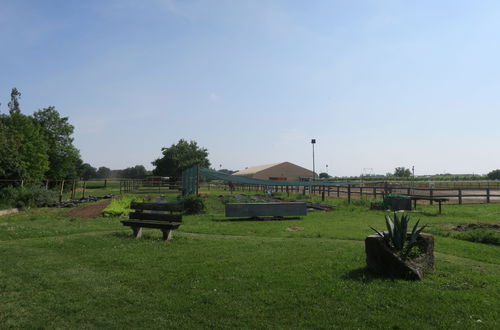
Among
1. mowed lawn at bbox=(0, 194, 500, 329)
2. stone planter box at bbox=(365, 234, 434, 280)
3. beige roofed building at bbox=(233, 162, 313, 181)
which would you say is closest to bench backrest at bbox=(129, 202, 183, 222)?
mowed lawn at bbox=(0, 194, 500, 329)

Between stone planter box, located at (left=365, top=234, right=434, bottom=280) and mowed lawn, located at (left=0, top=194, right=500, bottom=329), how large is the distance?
193 mm

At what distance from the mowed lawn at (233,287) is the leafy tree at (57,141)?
160ft

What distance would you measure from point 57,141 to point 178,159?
2082cm

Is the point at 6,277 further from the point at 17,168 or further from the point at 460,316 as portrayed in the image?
the point at 17,168

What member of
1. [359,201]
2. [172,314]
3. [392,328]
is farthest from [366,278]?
[359,201]

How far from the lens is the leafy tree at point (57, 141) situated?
170ft

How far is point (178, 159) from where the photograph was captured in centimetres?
6762

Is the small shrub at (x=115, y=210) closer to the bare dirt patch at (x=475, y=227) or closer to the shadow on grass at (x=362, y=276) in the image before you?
the shadow on grass at (x=362, y=276)

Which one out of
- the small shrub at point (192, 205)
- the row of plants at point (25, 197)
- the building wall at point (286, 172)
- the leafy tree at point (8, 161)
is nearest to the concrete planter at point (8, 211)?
the row of plants at point (25, 197)

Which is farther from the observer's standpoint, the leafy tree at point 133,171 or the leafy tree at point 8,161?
the leafy tree at point 133,171

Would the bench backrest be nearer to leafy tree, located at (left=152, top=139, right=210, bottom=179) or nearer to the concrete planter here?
the concrete planter

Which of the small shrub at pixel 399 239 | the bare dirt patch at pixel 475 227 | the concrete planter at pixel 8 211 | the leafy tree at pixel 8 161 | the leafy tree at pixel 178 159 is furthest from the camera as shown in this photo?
the leafy tree at pixel 178 159

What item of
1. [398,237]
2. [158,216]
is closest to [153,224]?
[158,216]

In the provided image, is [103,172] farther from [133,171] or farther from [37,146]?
[37,146]
